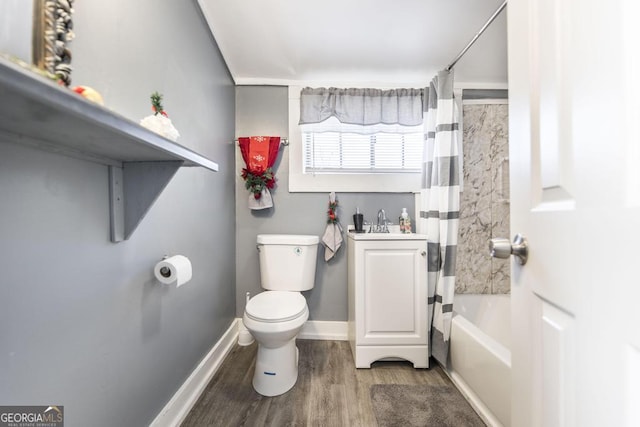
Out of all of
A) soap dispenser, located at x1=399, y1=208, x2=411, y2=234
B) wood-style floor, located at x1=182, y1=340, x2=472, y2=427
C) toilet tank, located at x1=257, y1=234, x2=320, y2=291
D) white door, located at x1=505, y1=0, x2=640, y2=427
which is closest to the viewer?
white door, located at x1=505, y1=0, x2=640, y2=427

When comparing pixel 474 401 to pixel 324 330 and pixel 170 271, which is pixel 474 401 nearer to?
pixel 324 330

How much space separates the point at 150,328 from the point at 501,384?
61.6 inches

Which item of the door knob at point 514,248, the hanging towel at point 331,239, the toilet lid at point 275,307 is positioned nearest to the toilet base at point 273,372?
the toilet lid at point 275,307

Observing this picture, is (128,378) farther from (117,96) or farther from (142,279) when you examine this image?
(117,96)

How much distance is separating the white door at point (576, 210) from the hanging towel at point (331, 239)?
152cm

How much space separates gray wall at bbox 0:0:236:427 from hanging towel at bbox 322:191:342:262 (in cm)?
92

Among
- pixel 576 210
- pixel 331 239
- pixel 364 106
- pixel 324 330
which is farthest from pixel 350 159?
pixel 576 210

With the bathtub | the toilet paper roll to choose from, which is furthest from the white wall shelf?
the bathtub

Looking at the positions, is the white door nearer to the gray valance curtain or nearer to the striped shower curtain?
the striped shower curtain

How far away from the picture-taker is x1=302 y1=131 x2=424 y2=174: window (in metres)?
2.24

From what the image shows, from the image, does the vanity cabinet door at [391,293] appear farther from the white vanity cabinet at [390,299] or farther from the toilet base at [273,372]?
the toilet base at [273,372]

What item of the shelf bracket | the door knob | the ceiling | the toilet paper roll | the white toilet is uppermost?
the ceiling

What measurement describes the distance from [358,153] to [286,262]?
1.07 meters

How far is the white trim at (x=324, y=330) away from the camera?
86.0 inches
